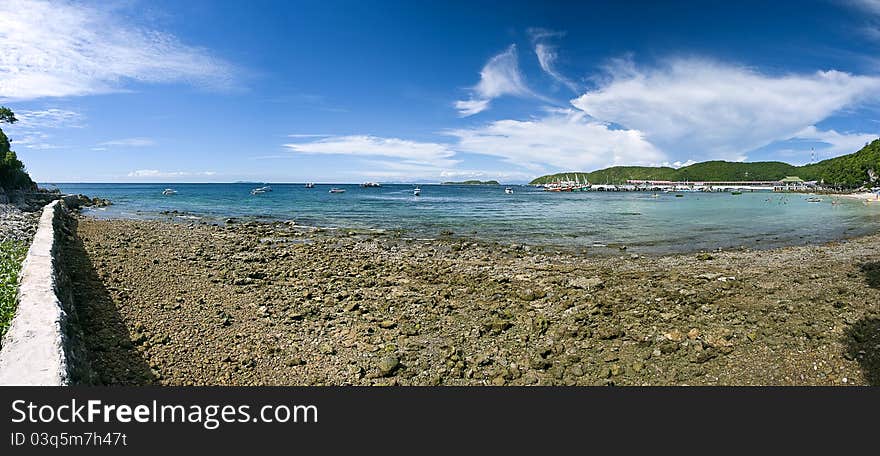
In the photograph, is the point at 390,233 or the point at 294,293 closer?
the point at 294,293

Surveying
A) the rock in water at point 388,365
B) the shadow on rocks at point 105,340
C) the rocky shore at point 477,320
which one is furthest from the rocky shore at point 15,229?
the rock in water at point 388,365

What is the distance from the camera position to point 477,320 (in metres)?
9.14

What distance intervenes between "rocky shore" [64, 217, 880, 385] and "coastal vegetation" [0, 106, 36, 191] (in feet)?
84.9

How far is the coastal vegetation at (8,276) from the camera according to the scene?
6.87m

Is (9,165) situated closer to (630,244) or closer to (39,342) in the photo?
(39,342)

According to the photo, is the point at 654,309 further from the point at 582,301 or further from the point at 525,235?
the point at 525,235

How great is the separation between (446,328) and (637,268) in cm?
921

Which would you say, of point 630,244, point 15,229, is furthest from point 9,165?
point 630,244

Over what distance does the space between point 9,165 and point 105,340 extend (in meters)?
37.7

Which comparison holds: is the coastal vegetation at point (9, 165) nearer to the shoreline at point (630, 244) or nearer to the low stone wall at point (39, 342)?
the shoreline at point (630, 244)

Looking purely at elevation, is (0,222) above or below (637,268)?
above

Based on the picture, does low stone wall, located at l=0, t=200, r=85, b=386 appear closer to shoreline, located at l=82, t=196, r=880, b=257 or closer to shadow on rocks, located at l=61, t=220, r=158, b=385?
shadow on rocks, located at l=61, t=220, r=158, b=385

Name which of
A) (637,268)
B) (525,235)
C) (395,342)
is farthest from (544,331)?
(525,235)

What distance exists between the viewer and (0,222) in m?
19.4
